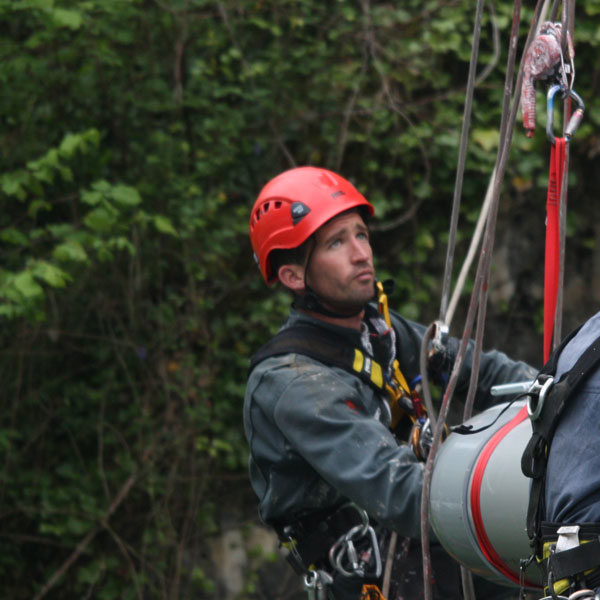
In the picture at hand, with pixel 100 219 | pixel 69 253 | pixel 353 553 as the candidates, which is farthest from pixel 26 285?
pixel 353 553

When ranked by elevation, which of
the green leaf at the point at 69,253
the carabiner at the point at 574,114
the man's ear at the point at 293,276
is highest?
the carabiner at the point at 574,114

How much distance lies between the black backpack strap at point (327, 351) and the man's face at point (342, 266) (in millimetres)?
106

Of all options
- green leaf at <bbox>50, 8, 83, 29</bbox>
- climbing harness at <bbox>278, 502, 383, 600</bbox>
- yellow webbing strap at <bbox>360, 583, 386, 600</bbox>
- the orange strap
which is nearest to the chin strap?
climbing harness at <bbox>278, 502, 383, 600</bbox>

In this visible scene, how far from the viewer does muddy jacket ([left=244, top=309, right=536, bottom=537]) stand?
85.6 inches

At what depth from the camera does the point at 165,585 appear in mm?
4484

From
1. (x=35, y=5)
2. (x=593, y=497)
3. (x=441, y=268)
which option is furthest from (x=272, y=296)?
(x=593, y=497)

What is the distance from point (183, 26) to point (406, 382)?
2.69 meters

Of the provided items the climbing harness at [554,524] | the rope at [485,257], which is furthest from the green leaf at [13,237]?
the climbing harness at [554,524]

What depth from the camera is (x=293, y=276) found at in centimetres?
273

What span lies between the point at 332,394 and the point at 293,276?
50 cm

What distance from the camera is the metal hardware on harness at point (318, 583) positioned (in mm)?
2510

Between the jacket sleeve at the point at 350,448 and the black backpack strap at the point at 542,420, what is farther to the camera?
the jacket sleeve at the point at 350,448

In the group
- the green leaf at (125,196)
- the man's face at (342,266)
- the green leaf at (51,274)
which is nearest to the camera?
the man's face at (342,266)

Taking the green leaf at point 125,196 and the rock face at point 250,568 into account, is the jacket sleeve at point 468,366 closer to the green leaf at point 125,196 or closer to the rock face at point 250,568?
the green leaf at point 125,196
